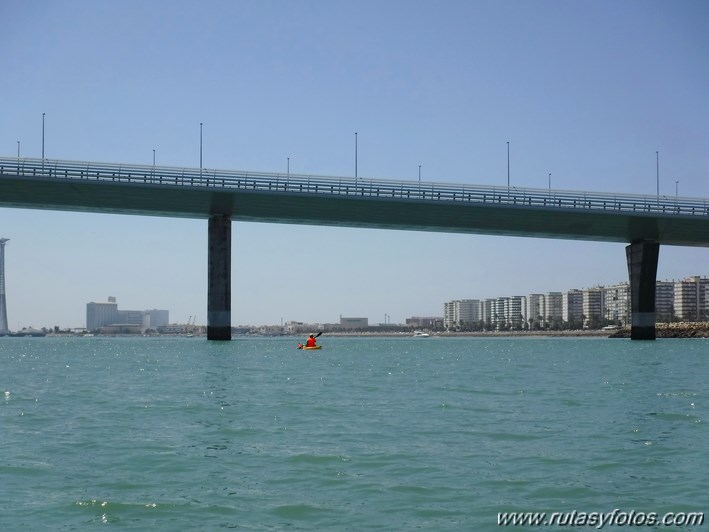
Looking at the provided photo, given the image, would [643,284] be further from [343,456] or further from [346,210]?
[343,456]

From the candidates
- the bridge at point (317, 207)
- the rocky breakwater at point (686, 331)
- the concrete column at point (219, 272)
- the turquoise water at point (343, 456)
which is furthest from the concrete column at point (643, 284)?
the turquoise water at point (343, 456)

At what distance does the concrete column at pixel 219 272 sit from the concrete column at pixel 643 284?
44.1 meters

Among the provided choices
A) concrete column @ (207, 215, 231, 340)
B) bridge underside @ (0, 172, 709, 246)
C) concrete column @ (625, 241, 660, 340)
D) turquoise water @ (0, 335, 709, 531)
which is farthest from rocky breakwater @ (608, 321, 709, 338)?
turquoise water @ (0, 335, 709, 531)

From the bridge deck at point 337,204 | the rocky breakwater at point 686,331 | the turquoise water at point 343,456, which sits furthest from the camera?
the rocky breakwater at point 686,331

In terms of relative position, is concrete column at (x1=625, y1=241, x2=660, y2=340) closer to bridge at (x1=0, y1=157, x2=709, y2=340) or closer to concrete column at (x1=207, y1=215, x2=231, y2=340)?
bridge at (x1=0, y1=157, x2=709, y2=340)

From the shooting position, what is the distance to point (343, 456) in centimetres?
1448

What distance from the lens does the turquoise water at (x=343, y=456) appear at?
10922 mm

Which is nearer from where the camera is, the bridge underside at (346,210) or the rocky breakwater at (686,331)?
the bridge underside at (346,210)

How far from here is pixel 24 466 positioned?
45.1 feet

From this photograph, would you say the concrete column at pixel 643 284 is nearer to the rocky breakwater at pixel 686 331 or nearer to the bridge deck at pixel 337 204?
the bridge deck at pixel 337 204

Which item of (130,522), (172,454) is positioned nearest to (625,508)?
(130,522)

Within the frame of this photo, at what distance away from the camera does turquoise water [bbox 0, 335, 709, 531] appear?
10922mm

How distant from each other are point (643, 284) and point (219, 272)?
45.7 meters

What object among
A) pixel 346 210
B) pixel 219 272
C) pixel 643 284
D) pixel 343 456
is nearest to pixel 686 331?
pixel 643 284
